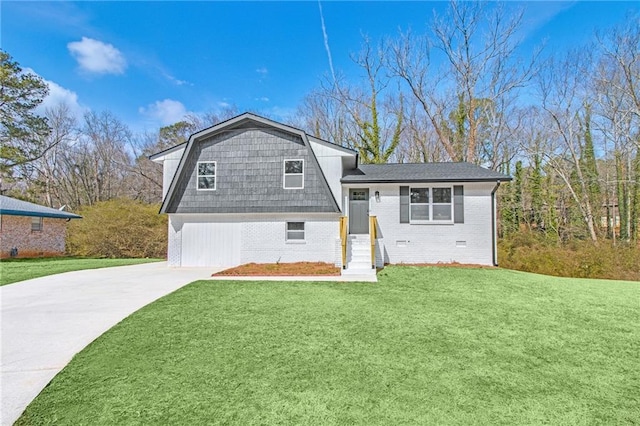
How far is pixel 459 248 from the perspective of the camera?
39.2 ft

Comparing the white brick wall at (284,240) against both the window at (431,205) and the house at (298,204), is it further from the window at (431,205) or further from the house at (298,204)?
the window at (431,205)

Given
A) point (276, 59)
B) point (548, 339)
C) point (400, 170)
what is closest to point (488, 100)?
point (400, 170)

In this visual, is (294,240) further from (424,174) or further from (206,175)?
(424,174)

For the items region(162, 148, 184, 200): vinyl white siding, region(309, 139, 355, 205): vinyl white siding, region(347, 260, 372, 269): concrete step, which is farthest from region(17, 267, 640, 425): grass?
region(162, 148, 184, 200): vinyl white siding

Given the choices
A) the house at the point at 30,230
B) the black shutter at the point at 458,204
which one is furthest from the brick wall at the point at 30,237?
the black shutter at the point at 458,204

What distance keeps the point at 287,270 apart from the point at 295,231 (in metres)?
2.40

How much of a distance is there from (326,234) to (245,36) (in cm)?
1136

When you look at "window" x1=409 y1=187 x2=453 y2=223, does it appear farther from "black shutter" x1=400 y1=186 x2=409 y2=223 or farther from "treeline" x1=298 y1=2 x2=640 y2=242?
"treeline" x1=298 y1=2 x2=640 y2=242

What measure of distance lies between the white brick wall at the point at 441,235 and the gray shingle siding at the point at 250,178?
8.42 feet

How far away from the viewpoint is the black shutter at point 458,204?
1199 centimetres

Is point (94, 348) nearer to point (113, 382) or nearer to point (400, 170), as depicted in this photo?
point (113, 382)

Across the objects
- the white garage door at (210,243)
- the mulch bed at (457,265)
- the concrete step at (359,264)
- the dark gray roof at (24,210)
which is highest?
the dark gray roof at (24,210)

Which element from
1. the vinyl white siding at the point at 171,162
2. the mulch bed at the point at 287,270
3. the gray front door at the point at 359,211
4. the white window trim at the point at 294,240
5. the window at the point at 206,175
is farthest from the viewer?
the vinyl white siding at the point at 171,162

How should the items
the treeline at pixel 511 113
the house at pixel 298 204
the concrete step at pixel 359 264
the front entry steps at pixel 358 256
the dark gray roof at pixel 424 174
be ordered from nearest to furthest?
the front entry steps at pixel 358 256
the concrete step at pixel 359 264
the dark gray roof at pixel 424 174
the house at pixel 298 204
the treeline at pixel 511 113
